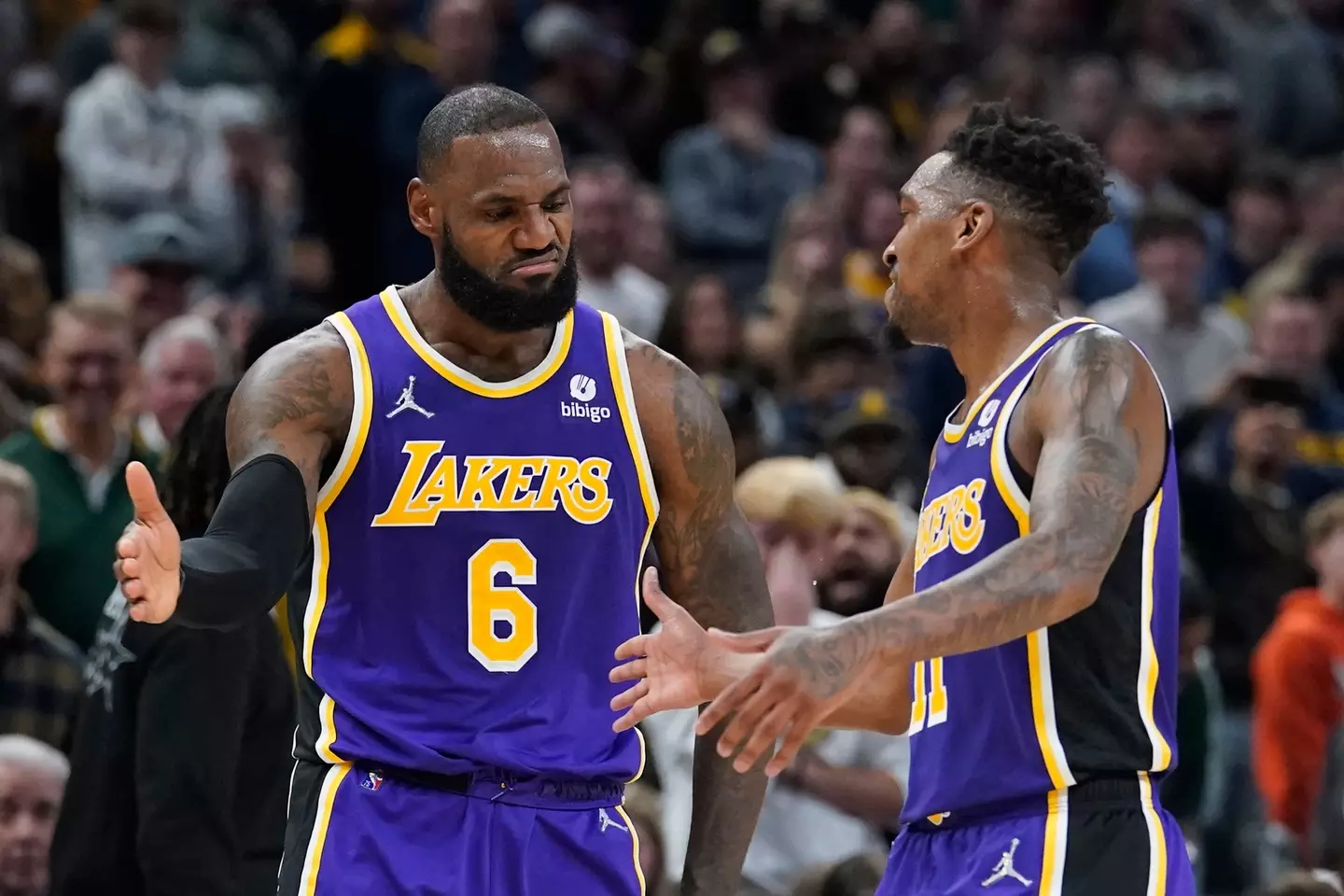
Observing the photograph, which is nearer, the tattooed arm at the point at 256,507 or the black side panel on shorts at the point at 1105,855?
the tattooed arm at the point at 256,507

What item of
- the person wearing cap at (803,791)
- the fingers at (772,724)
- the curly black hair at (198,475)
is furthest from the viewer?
the person wearing cap at (803,791)

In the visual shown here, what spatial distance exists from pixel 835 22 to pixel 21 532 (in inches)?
361

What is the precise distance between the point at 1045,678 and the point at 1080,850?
346 mm

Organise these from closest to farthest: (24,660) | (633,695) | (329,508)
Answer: (633,695) → (329,508) → (24,660)

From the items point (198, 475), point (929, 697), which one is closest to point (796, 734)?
point (929, 697)

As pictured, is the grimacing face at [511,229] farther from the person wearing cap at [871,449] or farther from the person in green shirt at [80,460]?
the person wearing cap at [871,449]

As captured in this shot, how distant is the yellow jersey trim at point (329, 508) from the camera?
4.91m

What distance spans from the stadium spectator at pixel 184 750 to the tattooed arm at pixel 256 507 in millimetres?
727

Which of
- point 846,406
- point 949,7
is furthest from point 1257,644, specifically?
point 949,7

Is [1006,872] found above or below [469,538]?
below

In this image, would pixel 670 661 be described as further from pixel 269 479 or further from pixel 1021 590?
pixel 269 479

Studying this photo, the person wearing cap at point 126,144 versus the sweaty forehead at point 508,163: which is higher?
the person wearing cap at point 126,144

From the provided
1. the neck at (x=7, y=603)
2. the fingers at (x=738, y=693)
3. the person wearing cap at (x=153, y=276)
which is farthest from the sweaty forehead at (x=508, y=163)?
the person wearing cap at (x=153, y=276)

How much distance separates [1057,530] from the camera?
4188 mm
